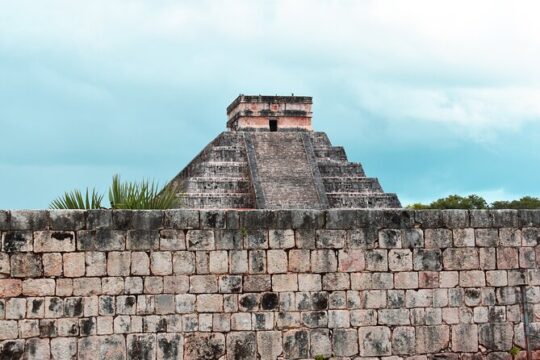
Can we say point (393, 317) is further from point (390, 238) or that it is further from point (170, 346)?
point (170, 346)

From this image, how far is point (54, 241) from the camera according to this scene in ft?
29.6

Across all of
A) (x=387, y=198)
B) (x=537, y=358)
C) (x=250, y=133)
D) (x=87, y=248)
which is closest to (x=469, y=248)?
(x=537, y=358)

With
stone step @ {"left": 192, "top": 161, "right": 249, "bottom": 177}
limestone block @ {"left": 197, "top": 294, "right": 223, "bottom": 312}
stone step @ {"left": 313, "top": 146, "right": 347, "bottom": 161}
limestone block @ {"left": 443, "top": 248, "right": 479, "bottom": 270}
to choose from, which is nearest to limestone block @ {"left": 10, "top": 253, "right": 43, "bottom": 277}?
limestone block @ {"left": 197, "top": 294, "right": 223, "bottom": 312}

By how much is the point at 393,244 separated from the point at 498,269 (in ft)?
4.47

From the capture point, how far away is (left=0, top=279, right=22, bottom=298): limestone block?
350 inches

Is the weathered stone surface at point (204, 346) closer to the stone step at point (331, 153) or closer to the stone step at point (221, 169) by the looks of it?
the stone step at point (221, 169)

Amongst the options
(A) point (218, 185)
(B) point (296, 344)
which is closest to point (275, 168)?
(A) point (218, 185)

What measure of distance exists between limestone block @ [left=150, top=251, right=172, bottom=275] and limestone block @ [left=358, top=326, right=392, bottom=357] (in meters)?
2.27

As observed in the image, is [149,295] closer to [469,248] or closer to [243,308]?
Answer: [243,308]

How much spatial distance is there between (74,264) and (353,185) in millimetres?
19779

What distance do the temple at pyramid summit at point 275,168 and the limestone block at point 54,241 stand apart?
51.3 ft

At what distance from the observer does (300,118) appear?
32.4 meters

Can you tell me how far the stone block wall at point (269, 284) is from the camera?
354 inches

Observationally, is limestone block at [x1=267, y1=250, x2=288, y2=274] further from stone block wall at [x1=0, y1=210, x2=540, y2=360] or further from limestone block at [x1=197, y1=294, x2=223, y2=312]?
limestone block at [x1=197, y1=294, x2=223, y2=312]
